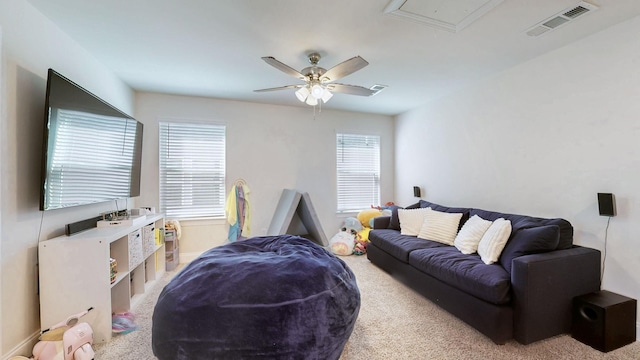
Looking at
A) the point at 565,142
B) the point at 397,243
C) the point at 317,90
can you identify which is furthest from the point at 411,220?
the point at 317,90

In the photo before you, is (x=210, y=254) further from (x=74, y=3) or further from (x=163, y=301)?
(x=74, y=3)

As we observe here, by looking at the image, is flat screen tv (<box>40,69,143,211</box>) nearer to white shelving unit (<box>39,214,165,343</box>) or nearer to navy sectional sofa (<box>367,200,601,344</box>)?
white shelving unit (<box>39,214,165,343</box>)

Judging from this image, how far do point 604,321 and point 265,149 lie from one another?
4089 millimetres

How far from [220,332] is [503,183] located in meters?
3.26

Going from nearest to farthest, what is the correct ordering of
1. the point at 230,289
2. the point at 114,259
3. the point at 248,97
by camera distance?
the point at 230,289, the point at 114,259, the point at 248,97

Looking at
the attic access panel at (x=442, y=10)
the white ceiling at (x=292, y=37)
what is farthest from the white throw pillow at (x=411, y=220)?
the attic access panel at (x=442, y=10)

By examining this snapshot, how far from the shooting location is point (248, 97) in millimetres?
3908

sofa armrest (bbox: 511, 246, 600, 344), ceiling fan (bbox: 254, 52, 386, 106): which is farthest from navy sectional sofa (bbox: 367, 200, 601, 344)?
ceiling fan (bbox: 254, 52, 386, 106)

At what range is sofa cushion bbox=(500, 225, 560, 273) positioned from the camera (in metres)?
2.02

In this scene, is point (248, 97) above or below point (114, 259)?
above

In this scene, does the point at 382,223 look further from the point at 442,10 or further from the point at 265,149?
the point at 442,10

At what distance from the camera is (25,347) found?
1789 mm

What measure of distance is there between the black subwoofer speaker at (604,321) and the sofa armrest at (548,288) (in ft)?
0.18

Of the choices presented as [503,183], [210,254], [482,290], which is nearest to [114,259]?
[210,254]
